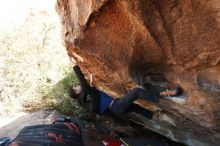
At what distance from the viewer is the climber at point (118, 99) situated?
4.54 metres

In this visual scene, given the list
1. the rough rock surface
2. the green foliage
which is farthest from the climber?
the green foliage

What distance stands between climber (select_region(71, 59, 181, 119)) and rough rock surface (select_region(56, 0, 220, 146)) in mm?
170

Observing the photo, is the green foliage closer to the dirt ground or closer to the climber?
the dirt ground

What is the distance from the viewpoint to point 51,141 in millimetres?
4523

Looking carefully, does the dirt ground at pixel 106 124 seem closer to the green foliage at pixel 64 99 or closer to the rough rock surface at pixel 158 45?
the green foliage at pixel 64 99

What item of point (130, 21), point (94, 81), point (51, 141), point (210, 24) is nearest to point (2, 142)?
point (51, 141)

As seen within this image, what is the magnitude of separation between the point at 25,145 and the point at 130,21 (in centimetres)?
194

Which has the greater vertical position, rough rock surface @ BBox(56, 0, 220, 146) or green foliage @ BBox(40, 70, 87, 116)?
rough rock surface @ BBox(56, 0, 220, 146)

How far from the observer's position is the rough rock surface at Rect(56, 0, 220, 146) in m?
3.46

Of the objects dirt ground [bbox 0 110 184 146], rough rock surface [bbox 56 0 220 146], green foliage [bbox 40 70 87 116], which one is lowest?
dirt ground [bbox 0 110 184 146]

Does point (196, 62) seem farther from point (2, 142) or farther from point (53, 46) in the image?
point (53, 46)

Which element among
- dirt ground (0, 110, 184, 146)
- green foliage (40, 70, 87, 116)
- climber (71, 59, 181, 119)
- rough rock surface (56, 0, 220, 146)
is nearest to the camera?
rough rock surface (56, 0, 220, 146)

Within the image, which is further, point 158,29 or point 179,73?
point 179,73

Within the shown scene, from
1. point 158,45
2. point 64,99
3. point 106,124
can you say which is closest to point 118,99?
point 158,45
